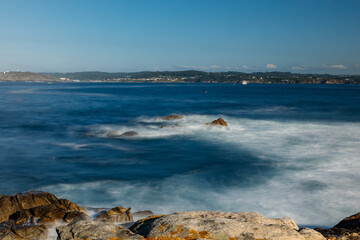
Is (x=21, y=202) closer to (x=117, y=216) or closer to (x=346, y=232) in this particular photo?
(x=117, y=216)

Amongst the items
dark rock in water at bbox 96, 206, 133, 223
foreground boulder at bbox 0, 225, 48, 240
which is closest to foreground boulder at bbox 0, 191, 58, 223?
foreground boulder at bbox 0, 225, 48, 240

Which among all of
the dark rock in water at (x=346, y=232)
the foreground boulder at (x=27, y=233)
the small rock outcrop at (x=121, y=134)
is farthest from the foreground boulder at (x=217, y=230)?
the small rock outcrop at (x=121, y=134)

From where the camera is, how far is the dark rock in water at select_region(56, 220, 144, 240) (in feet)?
21.6

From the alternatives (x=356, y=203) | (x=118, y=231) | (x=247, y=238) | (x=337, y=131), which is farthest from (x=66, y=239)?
(x=337, y=131)

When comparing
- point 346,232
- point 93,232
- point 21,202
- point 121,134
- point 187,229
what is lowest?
point 121,134

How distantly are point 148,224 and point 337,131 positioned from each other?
119 feet

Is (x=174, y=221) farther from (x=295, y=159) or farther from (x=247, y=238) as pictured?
(x=295, y=159)

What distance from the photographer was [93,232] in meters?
6.81

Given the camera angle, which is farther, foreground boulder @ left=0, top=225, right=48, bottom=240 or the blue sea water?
the blue sea water

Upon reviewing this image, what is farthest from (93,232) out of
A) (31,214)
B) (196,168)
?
(196,168)

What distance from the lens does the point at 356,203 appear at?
1566 centimetres

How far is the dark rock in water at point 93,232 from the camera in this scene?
658 centimetres

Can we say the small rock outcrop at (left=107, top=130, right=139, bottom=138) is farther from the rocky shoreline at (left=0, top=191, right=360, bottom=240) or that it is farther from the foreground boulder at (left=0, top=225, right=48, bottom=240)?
the foreground boulder at (left=0, top=225, right=48, bottom=240)

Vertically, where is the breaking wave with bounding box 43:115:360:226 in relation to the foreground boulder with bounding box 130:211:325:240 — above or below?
below
